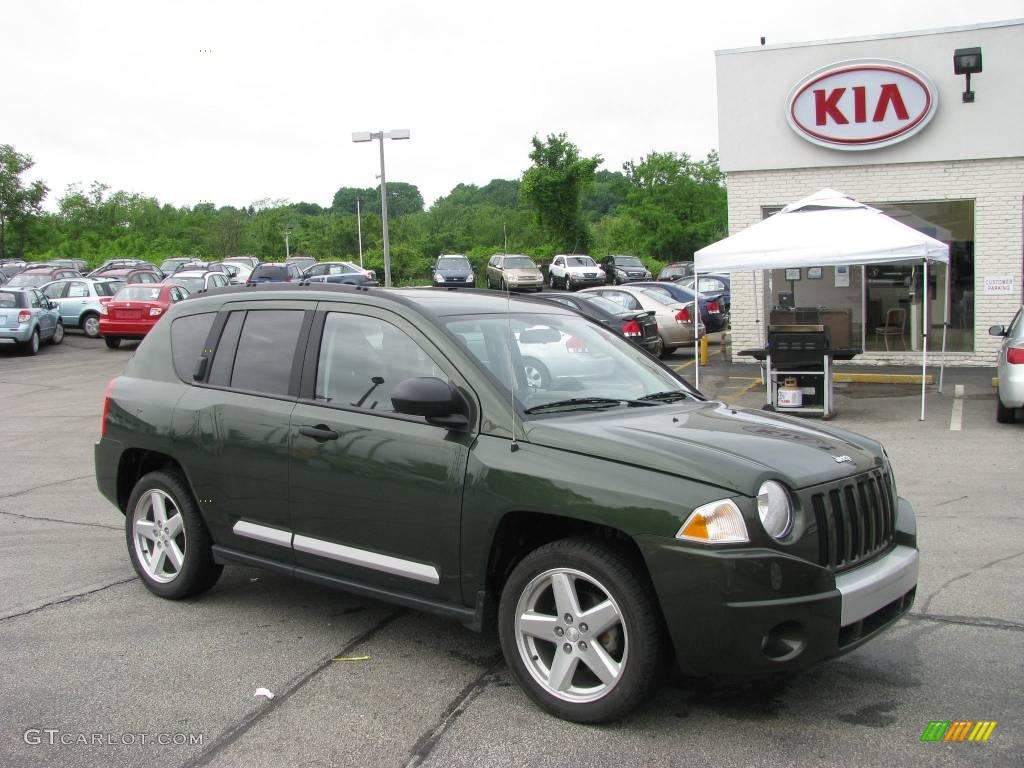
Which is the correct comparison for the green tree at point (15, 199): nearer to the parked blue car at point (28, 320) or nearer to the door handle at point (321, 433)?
the parked blue car at point (28, 320)

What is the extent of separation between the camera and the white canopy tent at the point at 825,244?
1234cm

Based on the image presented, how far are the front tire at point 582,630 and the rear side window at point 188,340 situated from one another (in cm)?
254

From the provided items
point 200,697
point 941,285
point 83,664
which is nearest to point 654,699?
point 200,697

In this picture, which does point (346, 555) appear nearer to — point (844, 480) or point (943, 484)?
point (844, 480)

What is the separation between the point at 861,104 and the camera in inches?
723

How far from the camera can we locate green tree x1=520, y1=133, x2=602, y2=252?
54.3m

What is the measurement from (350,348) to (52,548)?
3435 mm

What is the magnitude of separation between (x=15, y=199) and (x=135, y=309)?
38683 millimetres

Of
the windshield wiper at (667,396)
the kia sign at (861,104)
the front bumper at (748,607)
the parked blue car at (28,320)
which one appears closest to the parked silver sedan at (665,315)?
the kia sign at (861,104)

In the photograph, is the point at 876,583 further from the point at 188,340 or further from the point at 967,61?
the point at 967,61

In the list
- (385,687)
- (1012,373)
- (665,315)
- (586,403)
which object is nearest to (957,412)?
(1012,373)

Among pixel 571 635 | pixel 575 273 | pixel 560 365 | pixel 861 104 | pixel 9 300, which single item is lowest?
pixel 571 635

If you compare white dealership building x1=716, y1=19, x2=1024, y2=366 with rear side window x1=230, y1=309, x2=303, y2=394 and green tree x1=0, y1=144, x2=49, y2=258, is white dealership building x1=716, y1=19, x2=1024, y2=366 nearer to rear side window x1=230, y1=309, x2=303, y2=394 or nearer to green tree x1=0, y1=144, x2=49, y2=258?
rear side window x1=230, y1=309, x2=303, y2=394

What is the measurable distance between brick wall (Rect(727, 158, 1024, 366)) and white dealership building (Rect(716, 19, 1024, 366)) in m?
0.02
